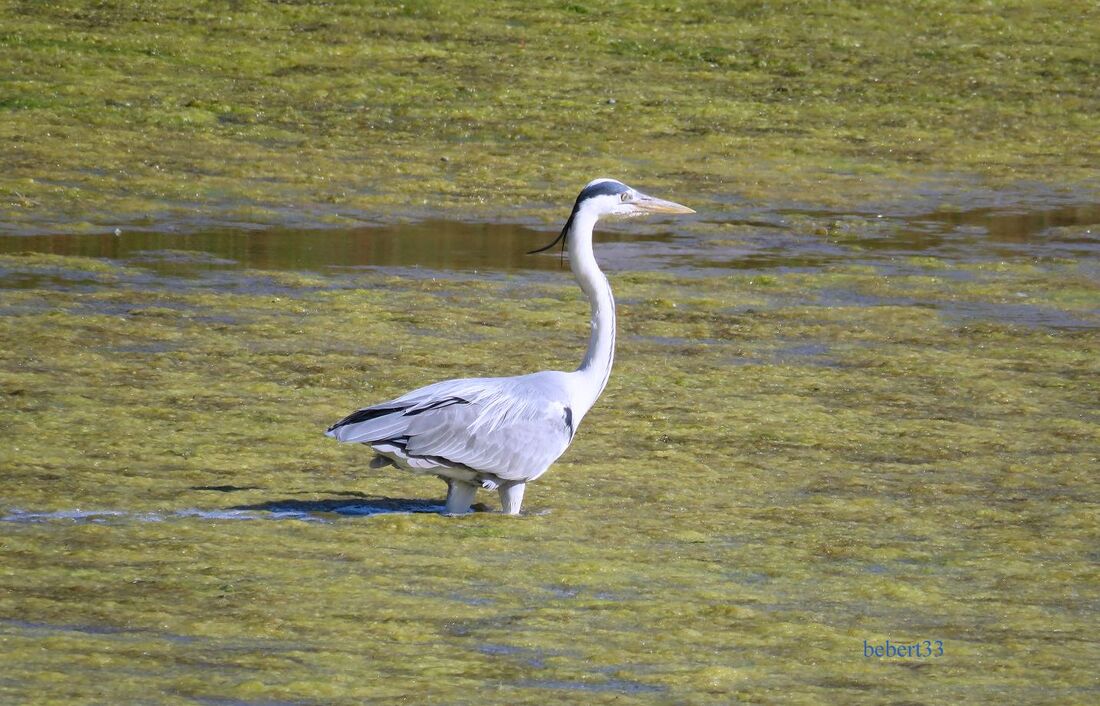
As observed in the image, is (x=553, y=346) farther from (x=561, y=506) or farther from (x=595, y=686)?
(x=595, y=686)

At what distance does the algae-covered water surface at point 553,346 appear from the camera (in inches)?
215

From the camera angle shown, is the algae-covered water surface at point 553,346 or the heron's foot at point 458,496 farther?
the heron's foot at point 458,496

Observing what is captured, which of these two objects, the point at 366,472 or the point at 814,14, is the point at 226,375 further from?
the point at 814,14

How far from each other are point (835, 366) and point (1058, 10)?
14.6 metres

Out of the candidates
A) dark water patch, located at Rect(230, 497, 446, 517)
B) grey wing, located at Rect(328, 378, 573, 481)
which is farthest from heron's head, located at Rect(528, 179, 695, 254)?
dark water patch, located at Rect(230, 497, 446, 517)

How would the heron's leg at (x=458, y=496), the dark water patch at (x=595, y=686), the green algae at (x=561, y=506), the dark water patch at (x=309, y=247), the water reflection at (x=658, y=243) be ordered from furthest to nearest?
1. the water reflection at (x=658, y=243)
2. the dark water patch at (x=309, y=247)
3. the heron's leg at (x=458, y=496)
4. the green algae at (x=561, y=506)
5. the dark water patch at (x=595, y=686)

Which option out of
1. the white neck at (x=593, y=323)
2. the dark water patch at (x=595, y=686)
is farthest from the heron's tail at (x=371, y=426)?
the dark water patch at (x=595, y=686)

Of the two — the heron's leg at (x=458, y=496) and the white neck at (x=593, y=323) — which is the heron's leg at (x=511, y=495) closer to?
the heron's leg at (x=458, y=496)

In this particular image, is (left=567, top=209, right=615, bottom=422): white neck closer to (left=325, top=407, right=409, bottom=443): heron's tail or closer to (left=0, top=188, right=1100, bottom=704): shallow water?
(left=0, top=188, right=1100, bottom=704): shallow water

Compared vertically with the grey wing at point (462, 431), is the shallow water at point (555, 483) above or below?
below

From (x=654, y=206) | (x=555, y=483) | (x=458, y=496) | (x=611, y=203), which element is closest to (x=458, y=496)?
(x=458, y=496)

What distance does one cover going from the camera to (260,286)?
11.6 meters

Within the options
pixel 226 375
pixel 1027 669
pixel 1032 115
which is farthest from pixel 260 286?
Answer: pixel 1032 115

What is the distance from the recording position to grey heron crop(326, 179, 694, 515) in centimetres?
674
